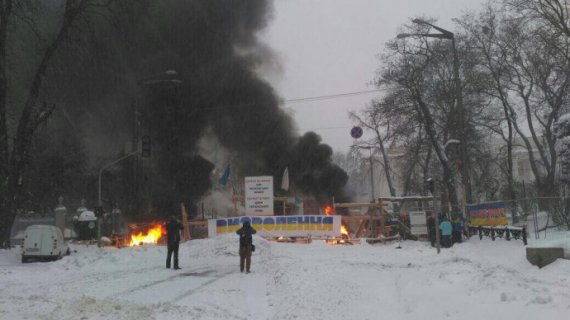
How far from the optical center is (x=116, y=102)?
32469mm

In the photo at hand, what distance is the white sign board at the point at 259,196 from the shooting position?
23812 mm

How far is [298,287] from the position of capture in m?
10.8

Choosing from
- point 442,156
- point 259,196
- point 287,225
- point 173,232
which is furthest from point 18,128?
point 442,156

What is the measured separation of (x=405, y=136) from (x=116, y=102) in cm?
1783

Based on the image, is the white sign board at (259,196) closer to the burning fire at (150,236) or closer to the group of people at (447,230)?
the burning fire at (150,236)

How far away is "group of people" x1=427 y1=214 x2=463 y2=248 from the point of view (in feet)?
65.1

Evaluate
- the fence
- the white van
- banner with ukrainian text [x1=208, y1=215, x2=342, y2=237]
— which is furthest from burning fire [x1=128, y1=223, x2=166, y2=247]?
the fence

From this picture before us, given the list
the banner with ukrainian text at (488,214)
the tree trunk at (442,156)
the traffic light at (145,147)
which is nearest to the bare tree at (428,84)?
the tree trunk at (442,156)

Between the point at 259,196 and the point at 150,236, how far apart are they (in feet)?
20.6

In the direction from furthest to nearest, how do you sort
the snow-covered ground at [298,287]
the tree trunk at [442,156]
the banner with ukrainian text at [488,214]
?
the tree trunk at [442,156] → the banner with ukrainian text at [488,214] → the snow-covered ground at [298,287]

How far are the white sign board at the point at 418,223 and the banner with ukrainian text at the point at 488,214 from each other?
2.00 metres

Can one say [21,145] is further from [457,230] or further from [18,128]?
[457,230]

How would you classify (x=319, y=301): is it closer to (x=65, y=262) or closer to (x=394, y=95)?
(x=65, y=262)

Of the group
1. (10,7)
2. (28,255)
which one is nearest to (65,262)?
(28,255)
